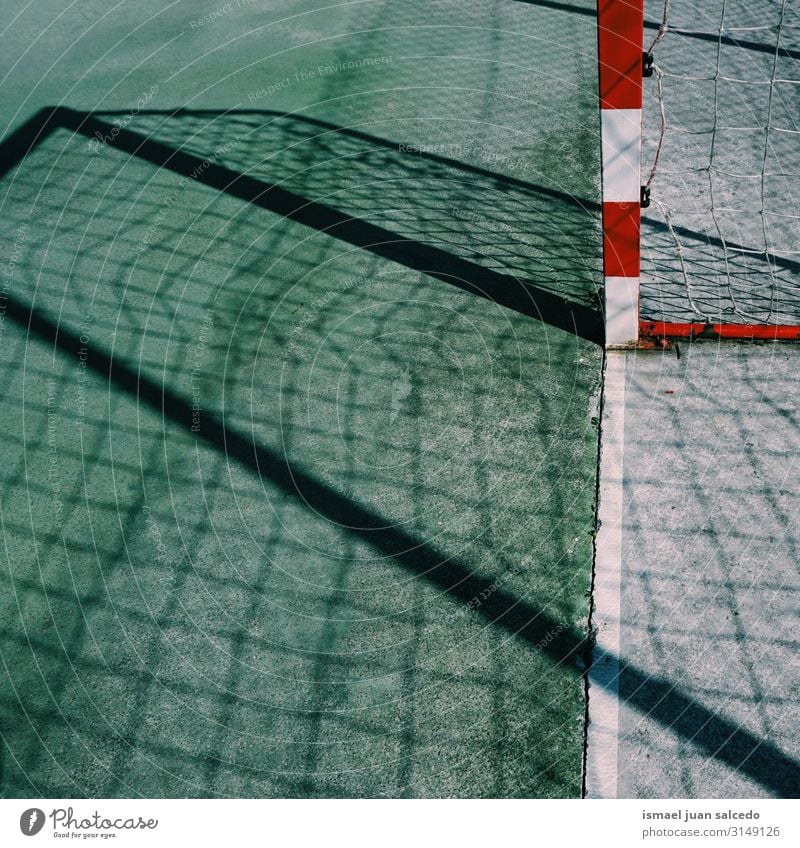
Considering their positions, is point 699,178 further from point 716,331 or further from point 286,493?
point 286,493

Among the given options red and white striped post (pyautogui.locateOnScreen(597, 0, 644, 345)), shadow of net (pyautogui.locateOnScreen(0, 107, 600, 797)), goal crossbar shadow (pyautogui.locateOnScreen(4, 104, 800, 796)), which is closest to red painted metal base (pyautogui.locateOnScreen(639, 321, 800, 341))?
red and white striped post (pyautogui.locateOnScreen(597, 0, 644, 345))

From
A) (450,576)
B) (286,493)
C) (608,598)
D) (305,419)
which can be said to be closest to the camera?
(608,598)

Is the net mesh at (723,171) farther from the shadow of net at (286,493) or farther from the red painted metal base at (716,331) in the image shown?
the shadow of net at (286,493)

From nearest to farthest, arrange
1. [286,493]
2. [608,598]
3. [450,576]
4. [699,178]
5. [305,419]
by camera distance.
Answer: [608,598]
[450,576]
[286,493]
[305,419]
[699,178]

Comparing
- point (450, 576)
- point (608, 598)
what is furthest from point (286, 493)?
point (608, 598)


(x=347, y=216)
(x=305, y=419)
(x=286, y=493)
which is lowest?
(x=286, y=493)

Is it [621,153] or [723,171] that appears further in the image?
[723,171]

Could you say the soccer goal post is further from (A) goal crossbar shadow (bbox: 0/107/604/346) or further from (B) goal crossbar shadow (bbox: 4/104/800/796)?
(B) goal crossbar shadow (bbox: 4/104/800/796)

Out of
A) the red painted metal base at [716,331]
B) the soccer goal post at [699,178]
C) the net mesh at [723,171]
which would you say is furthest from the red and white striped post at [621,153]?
the net mesh at [723,171]

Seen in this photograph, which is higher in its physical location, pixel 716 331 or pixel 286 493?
pixel 716 331

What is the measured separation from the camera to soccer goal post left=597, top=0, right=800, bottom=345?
3.63m

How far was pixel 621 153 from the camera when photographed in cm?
364

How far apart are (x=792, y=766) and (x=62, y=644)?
2.61 meters

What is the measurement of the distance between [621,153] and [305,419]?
174 cm
